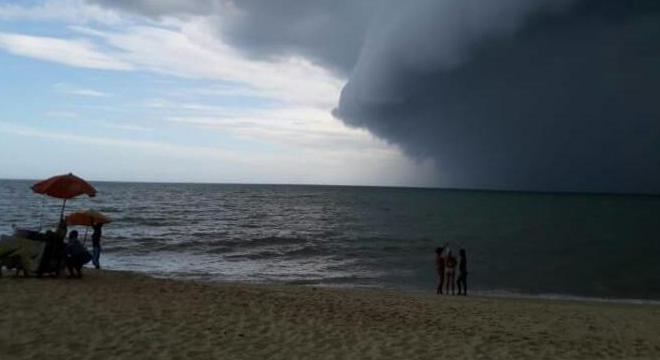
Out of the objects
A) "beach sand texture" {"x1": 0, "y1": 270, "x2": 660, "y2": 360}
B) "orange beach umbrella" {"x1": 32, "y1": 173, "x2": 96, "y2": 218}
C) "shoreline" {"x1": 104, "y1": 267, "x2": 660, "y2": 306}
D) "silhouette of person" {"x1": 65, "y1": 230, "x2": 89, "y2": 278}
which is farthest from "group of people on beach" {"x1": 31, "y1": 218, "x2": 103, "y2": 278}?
"shoreline" {"x1": 104, "y1": 267, "x2": 660, "y2": 306}

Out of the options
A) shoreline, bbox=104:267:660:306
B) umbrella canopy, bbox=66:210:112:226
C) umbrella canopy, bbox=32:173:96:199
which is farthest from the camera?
shoreline, bbox=104:267:660:306

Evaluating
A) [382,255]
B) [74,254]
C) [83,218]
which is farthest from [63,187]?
[382,255]

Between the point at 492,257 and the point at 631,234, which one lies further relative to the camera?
the point at 631,234

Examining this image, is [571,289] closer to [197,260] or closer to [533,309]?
[533,309]

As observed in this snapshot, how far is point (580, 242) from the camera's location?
45812 mm

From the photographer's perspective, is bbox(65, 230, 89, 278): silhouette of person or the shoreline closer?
bbox(65, 230, 89, 278): silhouette of person

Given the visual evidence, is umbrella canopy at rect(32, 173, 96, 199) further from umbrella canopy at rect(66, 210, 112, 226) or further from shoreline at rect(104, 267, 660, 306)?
shoreline at rect(104, 267, 660, 306)

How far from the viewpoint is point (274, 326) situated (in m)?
10.7

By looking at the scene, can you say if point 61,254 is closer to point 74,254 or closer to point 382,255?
point 74,254

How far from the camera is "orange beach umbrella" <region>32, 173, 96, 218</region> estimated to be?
1453cm

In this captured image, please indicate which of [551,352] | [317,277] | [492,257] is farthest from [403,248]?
[551,352]

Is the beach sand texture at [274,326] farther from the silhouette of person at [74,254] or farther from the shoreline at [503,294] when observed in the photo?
the shoreline at [503,294]

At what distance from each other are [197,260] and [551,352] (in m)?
21.4

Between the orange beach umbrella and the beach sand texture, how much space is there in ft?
7.48
